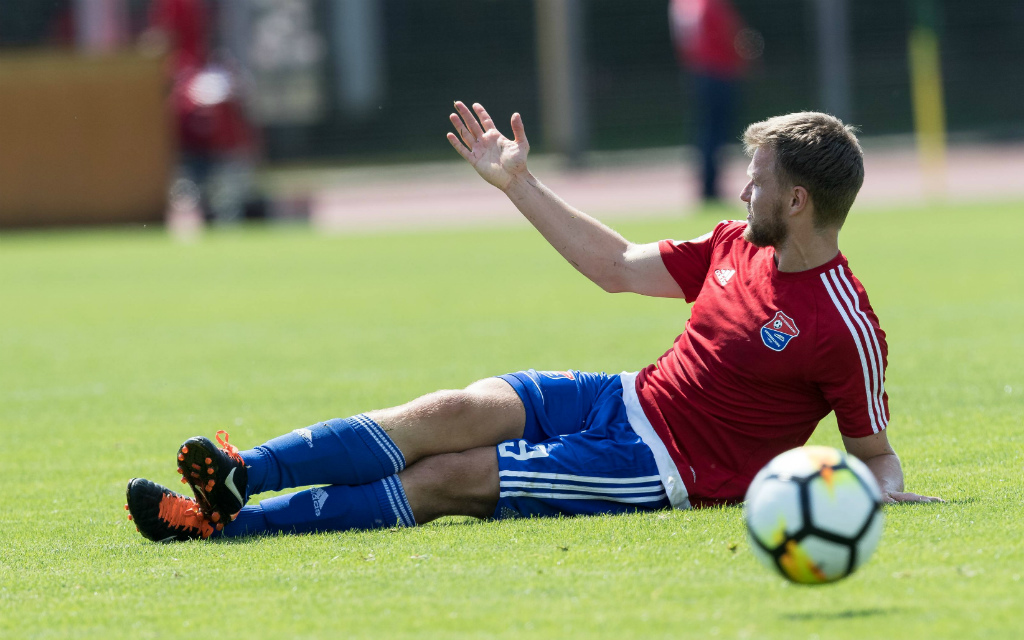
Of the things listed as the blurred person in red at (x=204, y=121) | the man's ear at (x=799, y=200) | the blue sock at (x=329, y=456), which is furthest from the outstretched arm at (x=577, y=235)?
the blurred person in red at (x=204, y=121)

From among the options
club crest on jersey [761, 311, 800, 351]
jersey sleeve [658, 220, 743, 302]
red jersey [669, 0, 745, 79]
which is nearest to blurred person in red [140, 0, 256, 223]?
red jersey [669, 0, 745, 79]

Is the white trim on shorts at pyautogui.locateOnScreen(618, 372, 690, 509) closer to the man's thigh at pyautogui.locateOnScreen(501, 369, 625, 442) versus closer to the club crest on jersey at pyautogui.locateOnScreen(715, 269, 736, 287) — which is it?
the man's thigh at pyautogui.locateOnScreen(501, 369, 625, 442)

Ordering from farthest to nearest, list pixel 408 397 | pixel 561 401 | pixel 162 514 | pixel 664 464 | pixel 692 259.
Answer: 1. pixel 408 397
2. pixel 692 259
3. pixel 561 401
4. pixel 664 464
5. pixel 162 514

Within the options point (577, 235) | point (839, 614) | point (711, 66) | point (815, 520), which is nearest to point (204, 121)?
point (711, 66)

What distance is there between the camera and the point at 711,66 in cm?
1845

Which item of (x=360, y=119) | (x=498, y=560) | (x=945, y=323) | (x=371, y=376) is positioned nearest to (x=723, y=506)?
(x=498, y=560)

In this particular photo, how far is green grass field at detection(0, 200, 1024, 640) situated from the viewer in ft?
12.8

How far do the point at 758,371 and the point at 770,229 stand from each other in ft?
1.59

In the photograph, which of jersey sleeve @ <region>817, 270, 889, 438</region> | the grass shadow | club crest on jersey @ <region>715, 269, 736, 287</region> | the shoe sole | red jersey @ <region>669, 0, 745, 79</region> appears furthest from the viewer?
red jersey @ <region>669, 0, 745, 79</region>

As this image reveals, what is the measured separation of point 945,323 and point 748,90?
73.2 ft

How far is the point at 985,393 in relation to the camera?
7.25 meters

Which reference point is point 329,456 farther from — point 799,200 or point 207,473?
point 799,200

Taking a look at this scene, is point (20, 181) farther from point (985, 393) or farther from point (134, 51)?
point (985, 393)

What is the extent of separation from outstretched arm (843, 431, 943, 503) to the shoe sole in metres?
2.07
